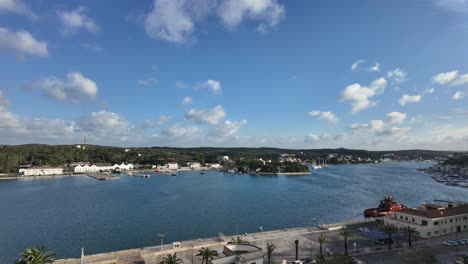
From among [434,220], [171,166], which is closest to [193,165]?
[171,166]

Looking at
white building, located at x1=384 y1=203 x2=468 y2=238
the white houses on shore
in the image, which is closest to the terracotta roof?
white building, located at x1=384 y1=203 x2=468 y2=238

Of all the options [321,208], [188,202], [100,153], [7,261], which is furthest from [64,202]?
[100,153]

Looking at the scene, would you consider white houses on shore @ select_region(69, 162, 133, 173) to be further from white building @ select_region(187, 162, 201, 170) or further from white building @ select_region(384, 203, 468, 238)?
white building @ select_region(384, 203, 468, 238)

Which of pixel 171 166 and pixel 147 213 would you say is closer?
pixel 147 213

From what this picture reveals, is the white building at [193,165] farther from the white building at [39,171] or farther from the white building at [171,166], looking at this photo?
the white building at [39,171]

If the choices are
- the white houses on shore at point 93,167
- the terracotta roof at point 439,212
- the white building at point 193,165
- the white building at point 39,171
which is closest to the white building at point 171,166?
the white building at point 193,165

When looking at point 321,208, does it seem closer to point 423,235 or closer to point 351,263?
point 423,235

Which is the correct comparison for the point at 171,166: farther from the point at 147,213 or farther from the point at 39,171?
the point at 147,213

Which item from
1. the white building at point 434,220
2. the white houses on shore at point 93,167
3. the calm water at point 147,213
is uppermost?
the white houses on shore at point 93,167
